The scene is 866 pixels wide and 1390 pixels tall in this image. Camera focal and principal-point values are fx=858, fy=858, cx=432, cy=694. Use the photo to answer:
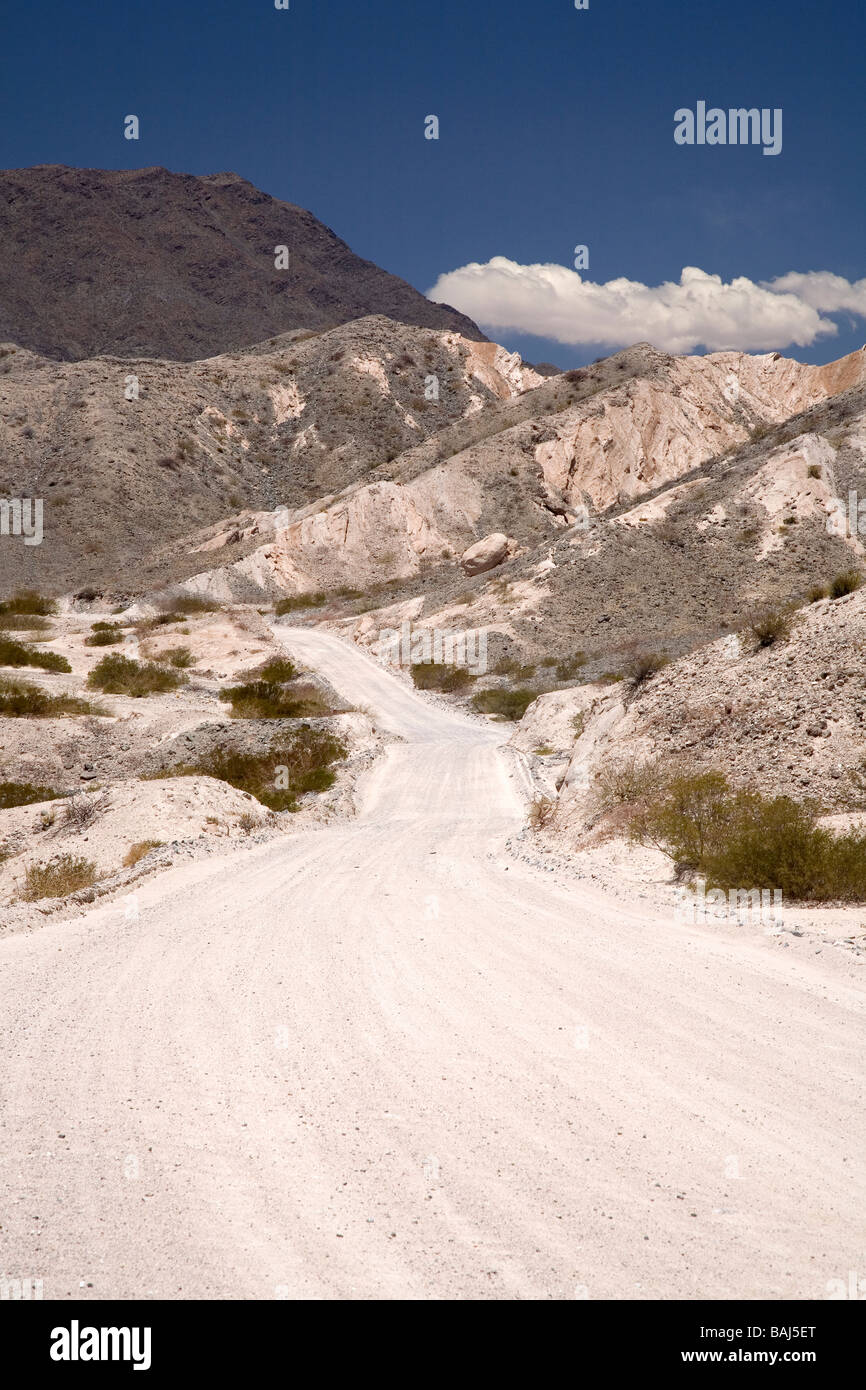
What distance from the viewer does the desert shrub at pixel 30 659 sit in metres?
32.5

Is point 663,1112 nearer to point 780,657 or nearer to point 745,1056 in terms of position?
point 745,1056

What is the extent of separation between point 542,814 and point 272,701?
1667 cm

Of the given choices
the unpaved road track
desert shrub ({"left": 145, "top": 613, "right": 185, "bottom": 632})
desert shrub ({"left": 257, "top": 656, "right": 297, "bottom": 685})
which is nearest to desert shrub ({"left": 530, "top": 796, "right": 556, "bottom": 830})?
the unpaved road track

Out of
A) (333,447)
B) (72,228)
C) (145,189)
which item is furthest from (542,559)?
(145,189)

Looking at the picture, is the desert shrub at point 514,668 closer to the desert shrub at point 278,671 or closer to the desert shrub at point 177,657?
the desert shrub at point 278,671

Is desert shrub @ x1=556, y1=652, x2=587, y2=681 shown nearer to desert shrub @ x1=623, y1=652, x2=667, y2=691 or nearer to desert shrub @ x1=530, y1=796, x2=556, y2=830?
desert shrub @ x1=623, y1=652, x2=667, y2=691

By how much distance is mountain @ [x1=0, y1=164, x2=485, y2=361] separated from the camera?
12712 cm

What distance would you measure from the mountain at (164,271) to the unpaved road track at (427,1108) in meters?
125

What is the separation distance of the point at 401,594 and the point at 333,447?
35.5 metres

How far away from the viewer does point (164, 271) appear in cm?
14200

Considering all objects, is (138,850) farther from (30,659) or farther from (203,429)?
(203,429)

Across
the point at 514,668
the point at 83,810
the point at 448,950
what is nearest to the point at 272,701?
the point at 514,668

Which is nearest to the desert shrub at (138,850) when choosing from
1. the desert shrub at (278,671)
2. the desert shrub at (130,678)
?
the desert shrub at (130,678)

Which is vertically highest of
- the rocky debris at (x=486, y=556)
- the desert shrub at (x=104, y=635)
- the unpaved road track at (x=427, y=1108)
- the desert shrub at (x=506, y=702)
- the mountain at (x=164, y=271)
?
the mountain at (x=164, y=271)
